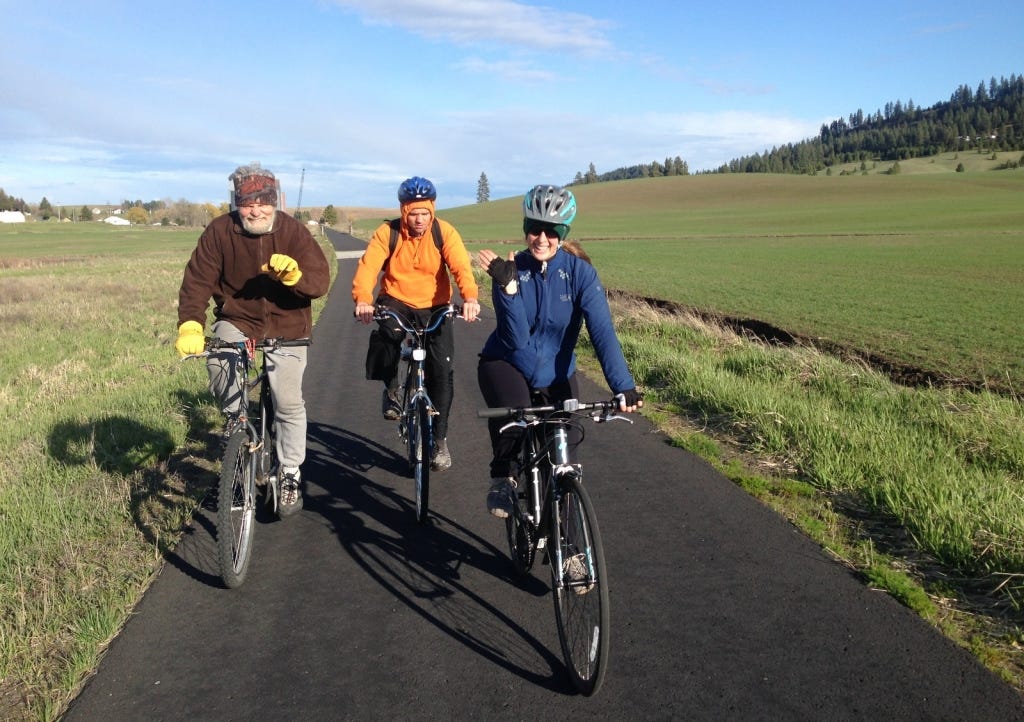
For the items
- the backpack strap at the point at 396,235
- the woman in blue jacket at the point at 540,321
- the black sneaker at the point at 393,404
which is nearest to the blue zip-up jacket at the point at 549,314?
the woman in blue jacket at the point at 540,321

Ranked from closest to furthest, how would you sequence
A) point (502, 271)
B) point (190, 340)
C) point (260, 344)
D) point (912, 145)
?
point (502, 271)
point (190, 340)
point (260, 344)
point (912, 145)

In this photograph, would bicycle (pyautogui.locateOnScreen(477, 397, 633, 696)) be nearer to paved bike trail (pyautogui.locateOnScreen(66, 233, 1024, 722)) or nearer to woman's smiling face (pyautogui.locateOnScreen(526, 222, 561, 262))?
paved bike trail (pyautogui.locateOnScreen(66, 233, 1024, 722))

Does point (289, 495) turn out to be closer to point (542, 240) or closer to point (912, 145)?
point (542, 240)

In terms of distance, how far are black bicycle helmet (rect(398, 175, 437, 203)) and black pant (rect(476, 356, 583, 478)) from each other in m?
1.94

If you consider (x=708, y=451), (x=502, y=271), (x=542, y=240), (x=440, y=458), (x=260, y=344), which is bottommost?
(x=708, y=451)

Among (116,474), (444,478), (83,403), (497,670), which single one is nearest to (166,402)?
(83,403)

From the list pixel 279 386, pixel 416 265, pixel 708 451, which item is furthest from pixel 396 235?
pixel 708 451

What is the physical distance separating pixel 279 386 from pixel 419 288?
5.19 feet

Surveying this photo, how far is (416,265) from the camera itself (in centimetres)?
603

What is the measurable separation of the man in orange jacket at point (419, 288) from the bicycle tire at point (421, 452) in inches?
17.2

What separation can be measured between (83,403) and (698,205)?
4498 inches

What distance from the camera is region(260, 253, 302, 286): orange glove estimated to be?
4191 mm

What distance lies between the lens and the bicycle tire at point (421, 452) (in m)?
5.02

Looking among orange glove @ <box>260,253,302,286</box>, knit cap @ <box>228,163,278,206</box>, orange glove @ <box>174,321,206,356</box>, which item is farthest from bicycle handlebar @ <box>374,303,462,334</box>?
orange glove @ <box>174,321,206,356</box>
